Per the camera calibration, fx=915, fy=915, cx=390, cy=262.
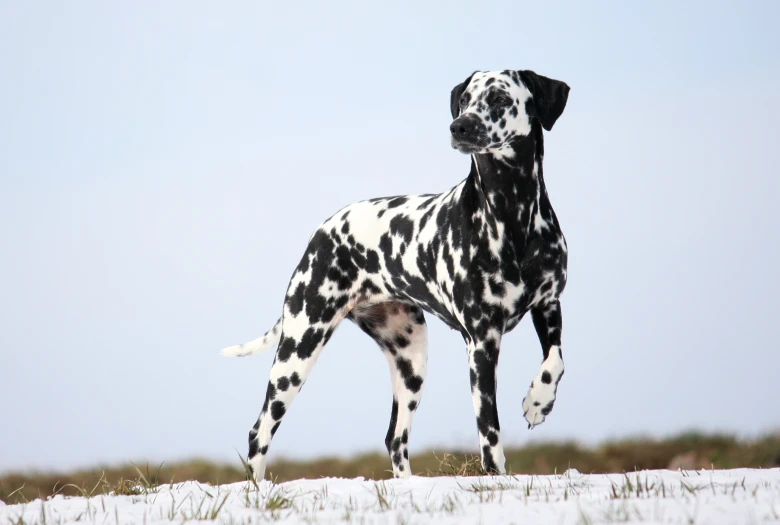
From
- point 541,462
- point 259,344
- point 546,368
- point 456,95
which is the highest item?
point 456,95

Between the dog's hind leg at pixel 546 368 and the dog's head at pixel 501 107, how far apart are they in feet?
4.05

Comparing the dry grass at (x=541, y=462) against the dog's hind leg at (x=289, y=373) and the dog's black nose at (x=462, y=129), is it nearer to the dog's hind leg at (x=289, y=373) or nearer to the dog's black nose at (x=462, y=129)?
the dog's hind leg at (x=289, y=373)

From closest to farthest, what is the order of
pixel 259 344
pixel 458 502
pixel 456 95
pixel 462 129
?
pixel 458 502 < pixel 462 129 < pixel 456 95 < pixel 259 344

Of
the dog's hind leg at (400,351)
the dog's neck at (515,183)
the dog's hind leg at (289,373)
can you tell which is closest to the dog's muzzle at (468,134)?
the dog's neck at (515,183)

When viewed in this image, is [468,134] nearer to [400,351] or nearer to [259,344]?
[400,351]

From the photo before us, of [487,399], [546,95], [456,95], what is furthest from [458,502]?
[456,95]

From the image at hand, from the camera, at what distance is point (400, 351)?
24.5 feet

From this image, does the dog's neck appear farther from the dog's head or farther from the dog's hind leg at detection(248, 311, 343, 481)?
the dog's hind leg at detection(248, 311, 343, 481)

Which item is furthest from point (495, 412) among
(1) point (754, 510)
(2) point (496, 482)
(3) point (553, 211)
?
(1) point (754, 510)

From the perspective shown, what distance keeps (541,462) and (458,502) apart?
6189 mm

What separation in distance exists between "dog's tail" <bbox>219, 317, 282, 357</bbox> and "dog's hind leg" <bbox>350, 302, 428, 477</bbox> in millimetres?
728

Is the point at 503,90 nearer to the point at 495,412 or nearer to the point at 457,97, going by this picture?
the point at 457,97

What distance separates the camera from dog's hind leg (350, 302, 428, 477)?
7348 millimetres

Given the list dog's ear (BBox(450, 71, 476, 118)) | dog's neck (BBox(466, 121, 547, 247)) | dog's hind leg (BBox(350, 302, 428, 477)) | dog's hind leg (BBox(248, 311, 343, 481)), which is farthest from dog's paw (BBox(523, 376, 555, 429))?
dog's ear (BBox(450, 71, 476, 118))
